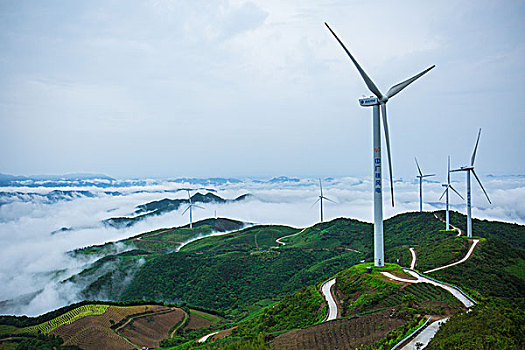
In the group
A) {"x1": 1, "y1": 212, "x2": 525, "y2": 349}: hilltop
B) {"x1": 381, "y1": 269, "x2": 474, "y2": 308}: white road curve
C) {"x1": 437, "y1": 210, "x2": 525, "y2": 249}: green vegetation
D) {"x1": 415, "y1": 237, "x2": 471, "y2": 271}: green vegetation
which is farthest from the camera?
{"x1": 437, "y1": 210, "x2": 525, "y2": 249}: green vegetation

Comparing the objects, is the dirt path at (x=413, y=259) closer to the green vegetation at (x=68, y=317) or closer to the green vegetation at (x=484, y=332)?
the green vegetation at (x=484, y=332)

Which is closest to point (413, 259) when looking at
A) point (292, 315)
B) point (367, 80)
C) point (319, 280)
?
point (319, 280)

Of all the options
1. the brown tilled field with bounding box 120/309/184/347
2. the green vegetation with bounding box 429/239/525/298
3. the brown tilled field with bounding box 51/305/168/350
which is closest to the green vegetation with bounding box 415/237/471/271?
the green vegetation with bounding box 429/239/525/298

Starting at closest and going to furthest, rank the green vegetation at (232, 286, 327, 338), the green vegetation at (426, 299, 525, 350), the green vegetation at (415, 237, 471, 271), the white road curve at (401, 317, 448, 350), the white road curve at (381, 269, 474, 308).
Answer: the green vegetation at (426, 299, 525, 350)
the white road curve at (401, 317, 448, 350)
the white road curve at (381, 269, 474, 308)
the green vegetation at (232, 286, 327, 338)
the green vegetation at (415, 237, 471, 271)

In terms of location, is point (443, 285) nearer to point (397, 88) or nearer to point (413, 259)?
point (397, 88)

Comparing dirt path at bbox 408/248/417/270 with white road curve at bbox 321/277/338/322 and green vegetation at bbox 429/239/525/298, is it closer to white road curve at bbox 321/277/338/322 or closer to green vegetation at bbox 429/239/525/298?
green vegetation at bbox 429/239/525/298

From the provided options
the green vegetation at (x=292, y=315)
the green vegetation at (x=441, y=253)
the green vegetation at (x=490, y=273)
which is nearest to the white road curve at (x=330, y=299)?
the green vegetation at (x=292, y=315)
